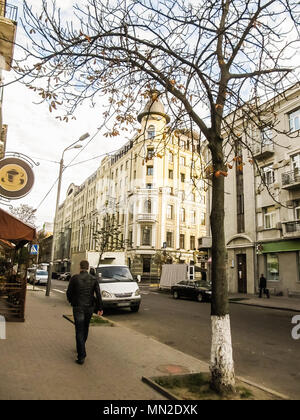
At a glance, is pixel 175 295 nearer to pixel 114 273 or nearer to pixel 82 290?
pixel 114 273

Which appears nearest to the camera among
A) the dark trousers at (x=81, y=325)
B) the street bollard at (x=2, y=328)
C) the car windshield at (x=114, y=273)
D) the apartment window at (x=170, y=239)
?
the dark trousers at (x=81, y=325)

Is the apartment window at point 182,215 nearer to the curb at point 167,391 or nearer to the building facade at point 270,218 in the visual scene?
the building facade at point 270,218

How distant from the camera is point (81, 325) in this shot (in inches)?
241

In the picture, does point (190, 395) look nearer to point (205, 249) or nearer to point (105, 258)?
point (105, 258)

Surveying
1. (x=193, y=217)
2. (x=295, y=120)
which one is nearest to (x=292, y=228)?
(x=295, y=120)

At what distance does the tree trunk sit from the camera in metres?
4.58

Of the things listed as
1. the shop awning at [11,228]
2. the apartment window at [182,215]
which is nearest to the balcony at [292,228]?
the shop awning at [11,228]

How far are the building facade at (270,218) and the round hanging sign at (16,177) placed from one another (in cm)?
1527

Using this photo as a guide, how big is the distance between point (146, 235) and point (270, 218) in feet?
78.5

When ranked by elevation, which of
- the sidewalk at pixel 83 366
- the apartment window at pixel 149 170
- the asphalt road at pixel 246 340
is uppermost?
the apartment window at pixel 149 170

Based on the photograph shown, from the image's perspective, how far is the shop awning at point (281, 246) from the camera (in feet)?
76.0

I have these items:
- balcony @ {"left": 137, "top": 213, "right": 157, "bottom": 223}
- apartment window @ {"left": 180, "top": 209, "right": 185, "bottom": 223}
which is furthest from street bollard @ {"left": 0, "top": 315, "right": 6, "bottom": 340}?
apartment window @ {"left": 180, "top": 209, "right": 185, "bottom": 223}

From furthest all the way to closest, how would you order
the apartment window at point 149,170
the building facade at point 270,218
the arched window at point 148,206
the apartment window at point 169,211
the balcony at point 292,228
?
1. the apartment window at point 149,170
2. the apartment window at point 169,211
3. the arched window at point 148,206
4. the building facade at point 270,218
5. the balcony at point 292,228

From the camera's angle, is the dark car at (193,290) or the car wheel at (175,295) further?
the car wheel at (175,295)
